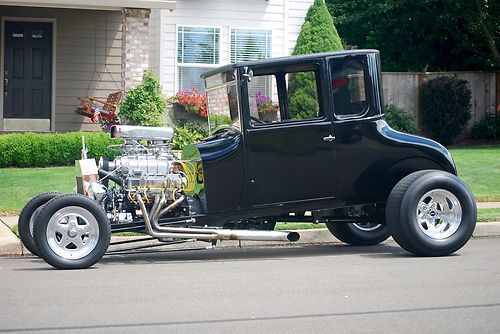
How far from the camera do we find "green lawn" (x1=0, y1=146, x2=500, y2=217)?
1402 centimetres

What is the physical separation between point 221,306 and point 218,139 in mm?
3280

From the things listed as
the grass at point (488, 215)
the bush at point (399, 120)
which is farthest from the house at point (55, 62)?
the grass at point (488, 215)

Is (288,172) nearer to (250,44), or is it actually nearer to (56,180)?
(56,180)

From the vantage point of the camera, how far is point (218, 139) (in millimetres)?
10305

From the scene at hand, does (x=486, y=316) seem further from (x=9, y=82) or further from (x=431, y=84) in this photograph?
(x=431, y=84)

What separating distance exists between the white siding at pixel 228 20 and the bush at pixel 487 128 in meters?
→ 6.10

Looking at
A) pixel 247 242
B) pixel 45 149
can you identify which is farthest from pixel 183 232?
pixel 45 149

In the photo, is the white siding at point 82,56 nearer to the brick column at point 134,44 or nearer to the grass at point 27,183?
the brick column at point 134,44

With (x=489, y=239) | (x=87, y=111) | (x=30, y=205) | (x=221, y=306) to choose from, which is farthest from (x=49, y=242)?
(x=87, y=111)

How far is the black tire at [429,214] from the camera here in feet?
32.7

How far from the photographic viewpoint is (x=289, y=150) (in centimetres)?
1005

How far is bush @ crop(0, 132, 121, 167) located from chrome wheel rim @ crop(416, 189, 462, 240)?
833cm

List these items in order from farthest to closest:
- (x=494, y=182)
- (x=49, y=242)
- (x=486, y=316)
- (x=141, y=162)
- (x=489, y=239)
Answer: (x=494, y=182)
(x=489, y=239)
(x=141, y=162)
(x=49, y=242)
(x=486, y=316)

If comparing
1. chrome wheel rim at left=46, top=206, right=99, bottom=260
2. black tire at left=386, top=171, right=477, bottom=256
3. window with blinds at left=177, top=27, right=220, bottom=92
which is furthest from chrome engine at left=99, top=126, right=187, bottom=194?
window with blinds at left=177, top=27, right=220, bottom=92
